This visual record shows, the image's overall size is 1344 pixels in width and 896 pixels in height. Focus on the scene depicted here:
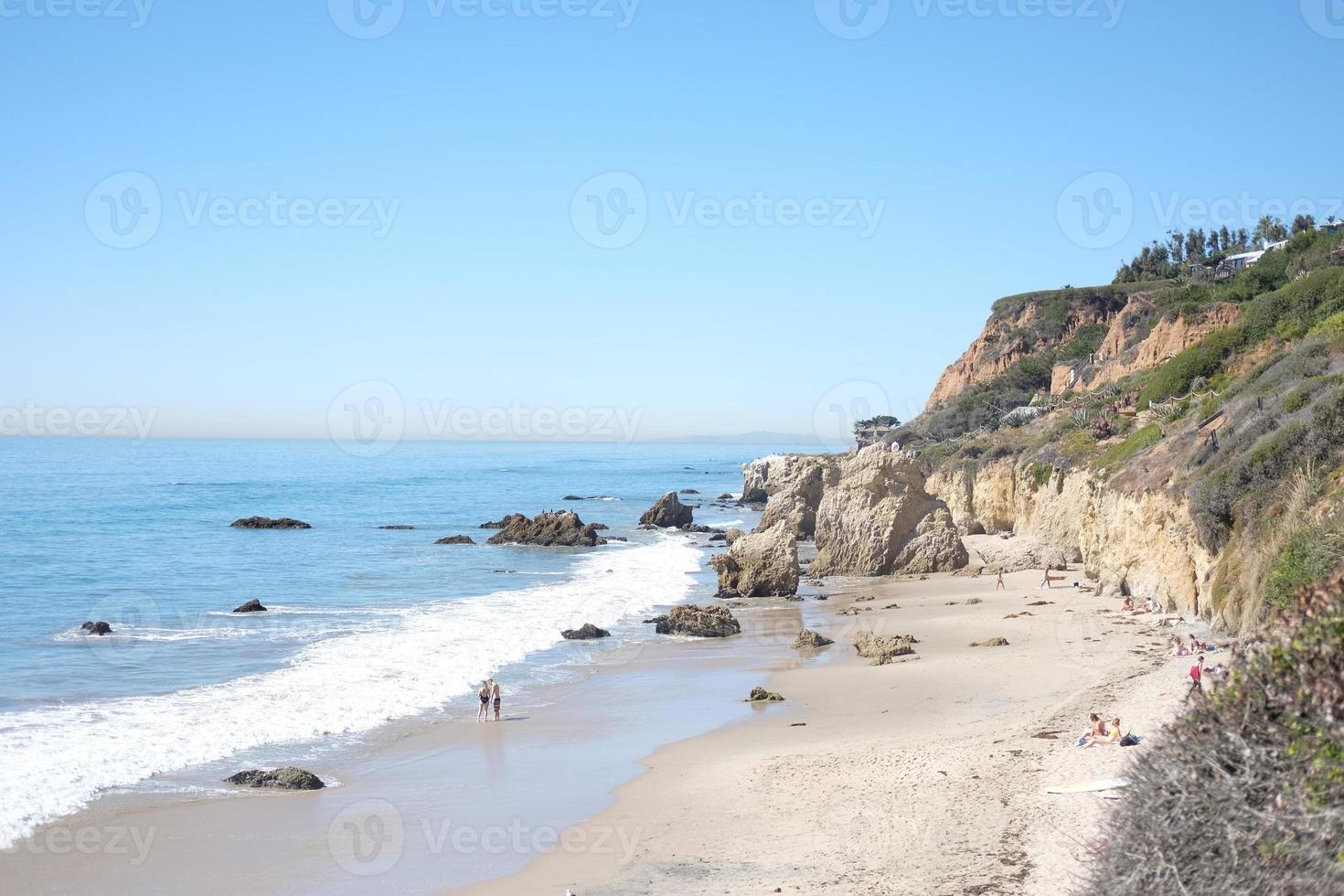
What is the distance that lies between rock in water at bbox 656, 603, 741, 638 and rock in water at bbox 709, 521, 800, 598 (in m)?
4.81

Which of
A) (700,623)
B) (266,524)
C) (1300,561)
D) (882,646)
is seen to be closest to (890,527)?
(700,623)

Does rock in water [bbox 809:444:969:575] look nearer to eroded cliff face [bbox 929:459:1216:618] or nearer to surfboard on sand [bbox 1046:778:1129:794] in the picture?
eroded cliff face [bbox 929:459:1216:618]

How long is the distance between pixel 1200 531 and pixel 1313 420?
291cm

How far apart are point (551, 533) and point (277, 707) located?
31.6m

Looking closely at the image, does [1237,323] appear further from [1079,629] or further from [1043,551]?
[1079,629]

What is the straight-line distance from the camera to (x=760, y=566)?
3112 centimetres

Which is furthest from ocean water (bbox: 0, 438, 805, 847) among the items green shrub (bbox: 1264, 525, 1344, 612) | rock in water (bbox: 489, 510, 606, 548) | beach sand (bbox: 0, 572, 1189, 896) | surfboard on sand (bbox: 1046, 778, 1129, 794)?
green shrub (bbox: 1264, 525, 1344, 612)

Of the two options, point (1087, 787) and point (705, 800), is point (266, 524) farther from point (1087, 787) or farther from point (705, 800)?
point (1087, 787)

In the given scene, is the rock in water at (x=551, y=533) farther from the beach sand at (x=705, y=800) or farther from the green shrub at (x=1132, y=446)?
the beach sand at (x=705, y=800)

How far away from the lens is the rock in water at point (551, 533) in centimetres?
4903

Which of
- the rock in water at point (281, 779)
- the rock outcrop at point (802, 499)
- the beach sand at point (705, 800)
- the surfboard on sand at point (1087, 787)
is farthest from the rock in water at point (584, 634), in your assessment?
the rock outcrop at point (802, 499)

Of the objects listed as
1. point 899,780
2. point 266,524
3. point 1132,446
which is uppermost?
point 1132,446

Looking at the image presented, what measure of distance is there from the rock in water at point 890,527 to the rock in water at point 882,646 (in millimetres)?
12461

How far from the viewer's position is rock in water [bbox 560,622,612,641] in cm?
2516
